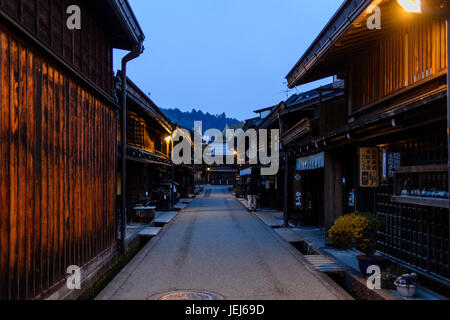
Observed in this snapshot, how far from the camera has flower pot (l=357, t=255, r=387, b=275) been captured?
8.45 m

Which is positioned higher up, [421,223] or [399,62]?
[399,62]

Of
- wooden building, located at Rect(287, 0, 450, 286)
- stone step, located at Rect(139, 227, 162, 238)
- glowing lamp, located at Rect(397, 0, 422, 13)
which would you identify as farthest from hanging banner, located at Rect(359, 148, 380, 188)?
stone step, located at Rect(139, 227, 162, 238)

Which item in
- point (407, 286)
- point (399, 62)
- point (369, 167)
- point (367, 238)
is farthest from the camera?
point (369, 167)

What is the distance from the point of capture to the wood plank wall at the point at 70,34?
6316 mm

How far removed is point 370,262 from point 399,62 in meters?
5.01

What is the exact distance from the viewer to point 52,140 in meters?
7.11

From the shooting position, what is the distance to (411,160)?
868cm

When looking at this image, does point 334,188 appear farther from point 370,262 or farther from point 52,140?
point 52,140

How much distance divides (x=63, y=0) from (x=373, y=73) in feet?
27.6

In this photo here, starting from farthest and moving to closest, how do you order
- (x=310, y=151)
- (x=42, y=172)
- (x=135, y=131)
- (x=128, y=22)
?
(x=135, y=131) → (x=310, y=151) → (x=128, y=22) → (x=42, y=172)

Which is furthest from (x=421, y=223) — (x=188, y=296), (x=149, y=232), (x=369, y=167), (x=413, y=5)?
(x=149, y=232)

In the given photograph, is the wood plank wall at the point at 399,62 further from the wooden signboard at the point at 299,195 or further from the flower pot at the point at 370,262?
the wooden signboard at the point at 299,195
